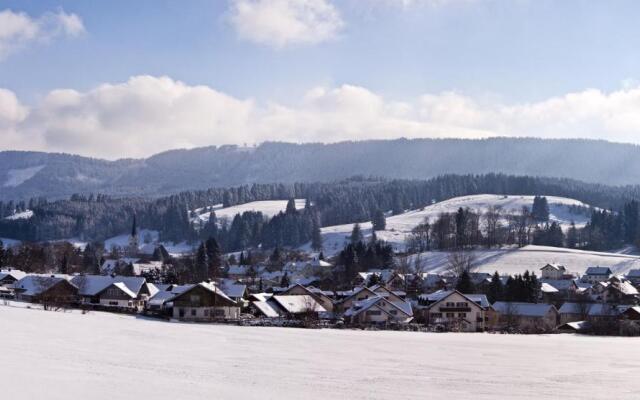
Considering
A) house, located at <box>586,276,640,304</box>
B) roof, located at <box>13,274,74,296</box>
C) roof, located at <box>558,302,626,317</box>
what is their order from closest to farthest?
1. roof, located at <box>558,302,626,317</box>
2. roof, located at <box>13,274,74,296</box>
3. house, located at <box>586,276,640,304</box>

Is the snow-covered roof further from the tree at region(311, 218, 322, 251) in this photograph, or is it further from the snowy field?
the tree at region(311, 218, 322, 251)

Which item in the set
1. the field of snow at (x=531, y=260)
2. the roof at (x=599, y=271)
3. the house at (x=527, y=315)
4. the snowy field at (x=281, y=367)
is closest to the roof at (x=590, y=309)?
the house at (x=527, y=315)

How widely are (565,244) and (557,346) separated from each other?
113 m

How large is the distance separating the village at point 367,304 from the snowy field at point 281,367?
21.2 meters

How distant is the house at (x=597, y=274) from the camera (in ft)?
368

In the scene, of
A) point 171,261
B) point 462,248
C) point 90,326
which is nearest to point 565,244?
point 462,248

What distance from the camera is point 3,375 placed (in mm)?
23672

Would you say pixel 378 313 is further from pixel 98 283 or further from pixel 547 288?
pixel 547 288

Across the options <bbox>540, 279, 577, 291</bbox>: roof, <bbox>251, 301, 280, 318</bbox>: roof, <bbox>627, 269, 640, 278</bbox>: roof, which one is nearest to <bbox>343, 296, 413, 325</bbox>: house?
<bbox>251, 301, 280, 318</bbox>: roof

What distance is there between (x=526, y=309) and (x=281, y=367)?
172ft

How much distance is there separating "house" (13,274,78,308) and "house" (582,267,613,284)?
73.7m

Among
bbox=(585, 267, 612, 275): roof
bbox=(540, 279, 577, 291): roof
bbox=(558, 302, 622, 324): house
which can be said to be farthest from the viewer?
bbox=(585, 267, 612, 275): roof

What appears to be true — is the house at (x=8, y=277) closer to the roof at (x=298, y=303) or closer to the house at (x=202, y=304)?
the house at (x=202, y=304)

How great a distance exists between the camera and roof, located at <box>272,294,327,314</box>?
74500 mm
